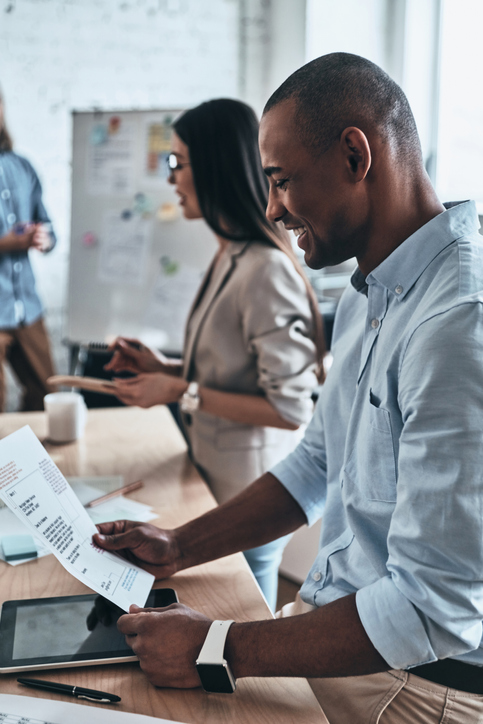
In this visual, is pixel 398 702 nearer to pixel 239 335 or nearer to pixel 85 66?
pixel 239 335

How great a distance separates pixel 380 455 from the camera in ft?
2.55

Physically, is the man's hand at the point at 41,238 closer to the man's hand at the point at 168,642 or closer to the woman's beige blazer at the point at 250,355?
the woman's beige blazer at the point at 250,355

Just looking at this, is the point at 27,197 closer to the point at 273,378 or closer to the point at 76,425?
the point at 76,425

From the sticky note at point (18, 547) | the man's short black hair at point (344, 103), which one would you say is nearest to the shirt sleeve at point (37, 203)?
the sticky note at point (18, 547)

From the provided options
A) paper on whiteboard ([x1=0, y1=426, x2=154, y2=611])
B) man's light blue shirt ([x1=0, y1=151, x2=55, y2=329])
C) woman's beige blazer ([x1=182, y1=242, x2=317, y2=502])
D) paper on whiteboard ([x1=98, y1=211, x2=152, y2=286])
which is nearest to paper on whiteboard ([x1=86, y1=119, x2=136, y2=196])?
paper on whiteboard ([x1=98, y1=211, x2=152, y2=286])

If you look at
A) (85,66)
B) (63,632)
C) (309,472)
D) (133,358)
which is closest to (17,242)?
(85,66)

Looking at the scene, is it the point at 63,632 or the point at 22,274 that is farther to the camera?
the point at 22,274

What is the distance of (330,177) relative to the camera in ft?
2.57

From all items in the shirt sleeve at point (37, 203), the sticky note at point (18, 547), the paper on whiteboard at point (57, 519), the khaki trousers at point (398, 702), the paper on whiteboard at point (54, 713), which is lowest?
the khaki trousers at point (398, 702)

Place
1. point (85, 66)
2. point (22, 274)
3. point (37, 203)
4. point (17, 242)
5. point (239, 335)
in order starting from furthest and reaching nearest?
point (85, 66) < point (37, 203) < point (22, 274) < point (17, 242) < point (239, 335)

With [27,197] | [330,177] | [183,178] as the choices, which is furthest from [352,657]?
[27,197]

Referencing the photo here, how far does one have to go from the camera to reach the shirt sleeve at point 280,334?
148cm

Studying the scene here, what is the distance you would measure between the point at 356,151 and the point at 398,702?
0.67 m

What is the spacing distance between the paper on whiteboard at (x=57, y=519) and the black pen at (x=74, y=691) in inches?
4.2
